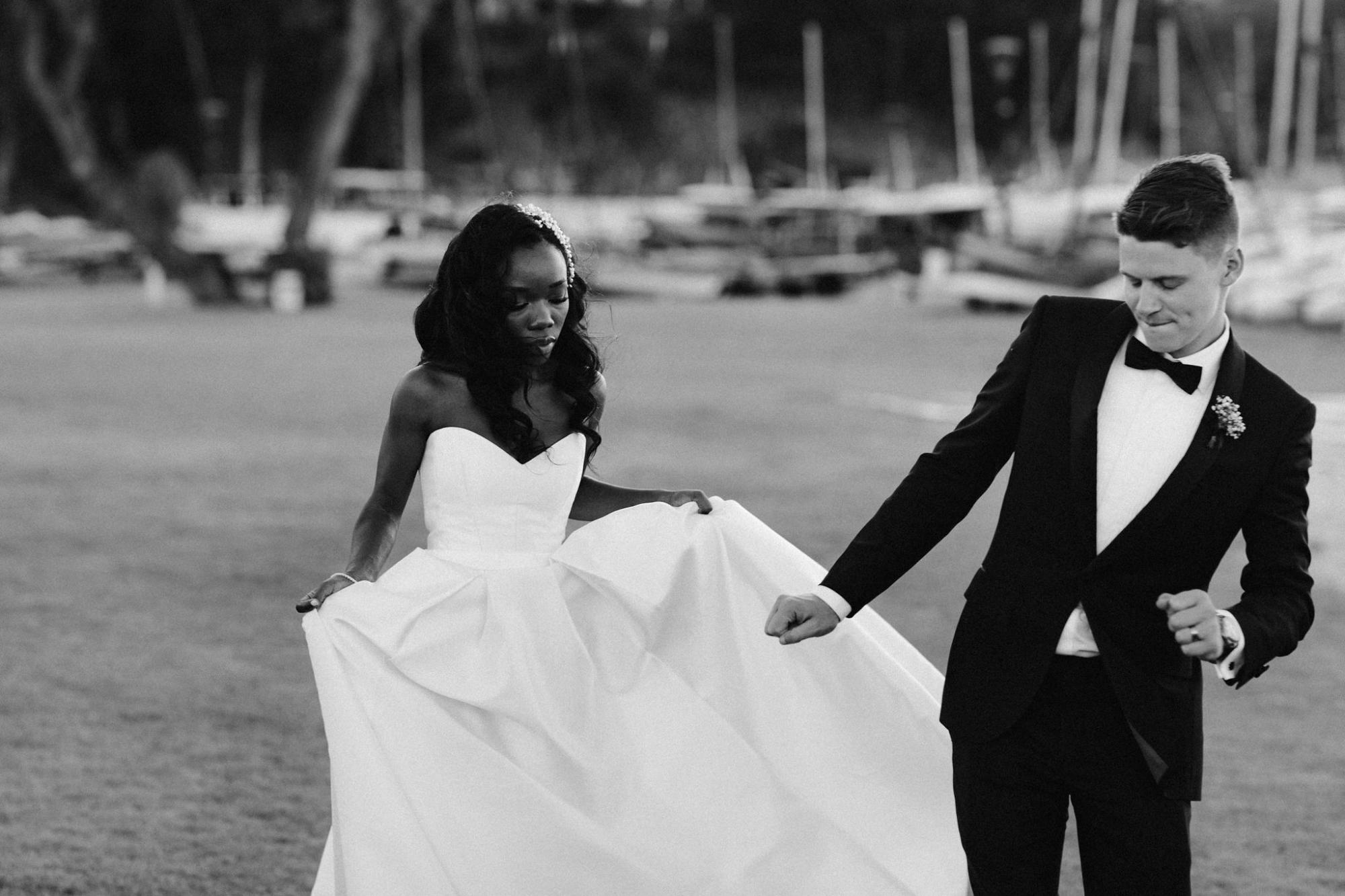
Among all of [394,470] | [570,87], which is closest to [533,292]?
[394,470]

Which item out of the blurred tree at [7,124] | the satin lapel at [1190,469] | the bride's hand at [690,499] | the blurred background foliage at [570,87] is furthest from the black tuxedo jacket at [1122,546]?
the blurred tree at [7,124]

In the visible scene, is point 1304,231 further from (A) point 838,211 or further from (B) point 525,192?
(B) point 525,192

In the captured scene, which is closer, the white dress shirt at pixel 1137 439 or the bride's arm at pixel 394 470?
the white dress shirt at pixel 1137 439

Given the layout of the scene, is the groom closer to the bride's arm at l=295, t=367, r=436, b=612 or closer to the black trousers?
the black trousers

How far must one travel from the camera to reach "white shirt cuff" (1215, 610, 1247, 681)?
288cm

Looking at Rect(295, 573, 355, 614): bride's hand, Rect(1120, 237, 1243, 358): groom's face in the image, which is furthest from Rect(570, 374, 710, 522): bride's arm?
Rect(1120, 237, 1243, 358): groom's face

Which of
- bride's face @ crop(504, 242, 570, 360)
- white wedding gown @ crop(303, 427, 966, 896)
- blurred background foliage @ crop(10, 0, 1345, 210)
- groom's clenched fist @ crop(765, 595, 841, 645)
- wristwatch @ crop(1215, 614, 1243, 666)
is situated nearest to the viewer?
wristwatch @ crop(1215, 614, 1243, 666)

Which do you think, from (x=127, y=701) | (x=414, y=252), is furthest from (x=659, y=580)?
(x=414, y=252)

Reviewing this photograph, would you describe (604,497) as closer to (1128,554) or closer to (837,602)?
(837,602)

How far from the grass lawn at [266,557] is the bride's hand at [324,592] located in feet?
3.52

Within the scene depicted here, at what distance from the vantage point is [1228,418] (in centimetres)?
299

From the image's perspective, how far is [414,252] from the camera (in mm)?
42625

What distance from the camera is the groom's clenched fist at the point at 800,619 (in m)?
3.35

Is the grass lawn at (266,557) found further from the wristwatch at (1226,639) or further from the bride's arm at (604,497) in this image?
the wristwatch at (1226,639)
